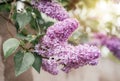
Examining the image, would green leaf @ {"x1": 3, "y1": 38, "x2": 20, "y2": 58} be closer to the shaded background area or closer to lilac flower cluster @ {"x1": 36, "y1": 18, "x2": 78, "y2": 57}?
lilac flower cluster @ {"x1": 36, "y1": 18, "x2": 78, "y2": 57}

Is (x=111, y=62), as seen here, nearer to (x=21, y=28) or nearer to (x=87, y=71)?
(x=87, y=71)

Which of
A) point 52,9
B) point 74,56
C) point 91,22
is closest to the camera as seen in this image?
point 74,56

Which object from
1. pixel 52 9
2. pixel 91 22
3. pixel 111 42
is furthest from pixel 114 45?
pixel 52 9

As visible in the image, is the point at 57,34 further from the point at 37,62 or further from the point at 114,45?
the point at 114,45

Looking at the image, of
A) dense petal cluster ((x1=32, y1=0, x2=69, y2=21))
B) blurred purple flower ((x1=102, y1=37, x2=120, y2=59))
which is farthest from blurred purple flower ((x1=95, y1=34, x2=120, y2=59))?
dense petal cluster ((x1=32, y1=0, x2=69, y2=21))

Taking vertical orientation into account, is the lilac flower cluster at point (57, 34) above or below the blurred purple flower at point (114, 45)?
above

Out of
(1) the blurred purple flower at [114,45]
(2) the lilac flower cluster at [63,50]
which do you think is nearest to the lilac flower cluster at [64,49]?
(2) the lilac flower cluster at [63,50]

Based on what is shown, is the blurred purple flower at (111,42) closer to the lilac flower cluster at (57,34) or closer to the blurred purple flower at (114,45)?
the blurred purple flower at (114,45)
